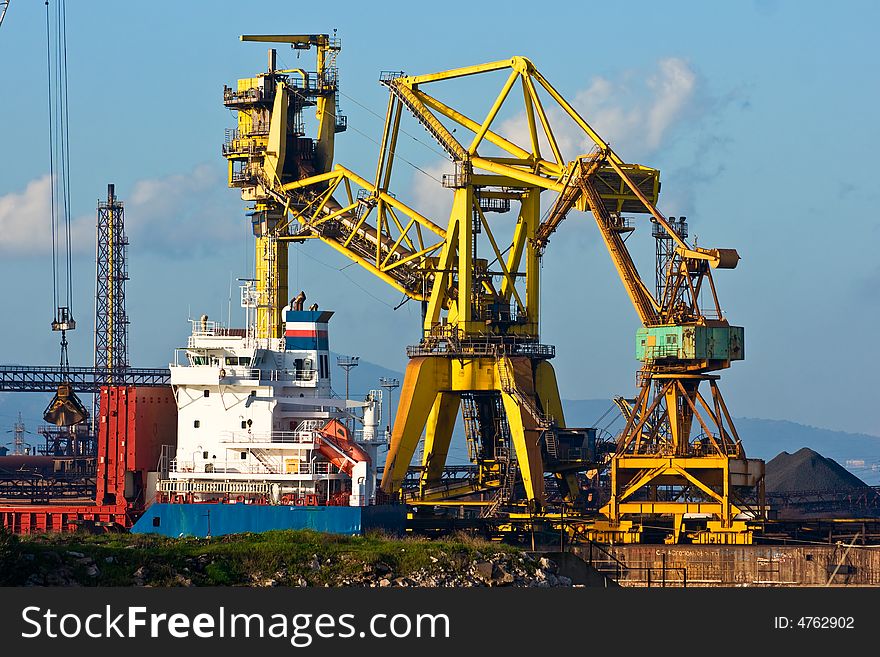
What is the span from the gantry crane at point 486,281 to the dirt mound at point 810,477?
1425 inches

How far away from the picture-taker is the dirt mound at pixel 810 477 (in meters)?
127

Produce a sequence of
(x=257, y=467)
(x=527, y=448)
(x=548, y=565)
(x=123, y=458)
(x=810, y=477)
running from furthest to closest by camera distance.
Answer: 1. (x=810, y=477)
2. (x=527, y=448)
3. (x=123, y=458)
4. (x=257, y=467)
5. (x=548, y=565)

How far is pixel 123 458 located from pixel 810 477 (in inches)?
2350

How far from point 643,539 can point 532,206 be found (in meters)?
18.5

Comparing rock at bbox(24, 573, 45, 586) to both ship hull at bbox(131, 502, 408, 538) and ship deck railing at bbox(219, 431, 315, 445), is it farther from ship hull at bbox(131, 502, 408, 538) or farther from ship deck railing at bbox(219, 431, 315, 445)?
ship deck railing at bbox(219, 431, 315, 445)

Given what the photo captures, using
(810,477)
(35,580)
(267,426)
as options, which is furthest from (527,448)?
(810,477)

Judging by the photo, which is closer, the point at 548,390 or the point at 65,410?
the point at 65,410

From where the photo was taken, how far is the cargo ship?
7800cm

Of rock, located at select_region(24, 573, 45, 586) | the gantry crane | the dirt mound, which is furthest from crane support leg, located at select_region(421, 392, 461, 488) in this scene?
the dirt mound

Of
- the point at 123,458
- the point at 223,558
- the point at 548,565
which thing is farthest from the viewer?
the point at 123,458

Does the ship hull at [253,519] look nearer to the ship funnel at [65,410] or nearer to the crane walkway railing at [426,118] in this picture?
the ship funnel at [65,410]

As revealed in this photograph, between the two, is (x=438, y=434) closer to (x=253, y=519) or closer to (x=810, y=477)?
(x=253, y=519)

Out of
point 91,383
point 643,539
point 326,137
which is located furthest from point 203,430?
point 91,383

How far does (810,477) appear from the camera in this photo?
128 metres
